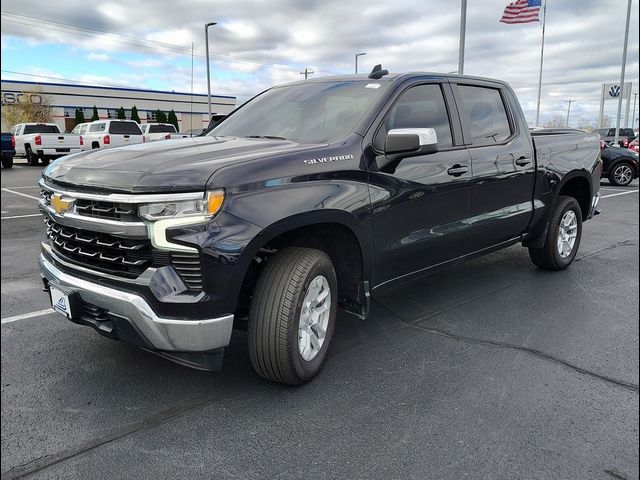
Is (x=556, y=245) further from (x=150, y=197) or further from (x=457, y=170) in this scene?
(x=150, y=197)

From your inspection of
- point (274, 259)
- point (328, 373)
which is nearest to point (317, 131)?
point (274, 259)

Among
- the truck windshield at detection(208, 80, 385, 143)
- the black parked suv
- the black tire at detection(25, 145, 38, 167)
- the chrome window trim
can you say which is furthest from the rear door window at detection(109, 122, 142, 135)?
the chrome window trim

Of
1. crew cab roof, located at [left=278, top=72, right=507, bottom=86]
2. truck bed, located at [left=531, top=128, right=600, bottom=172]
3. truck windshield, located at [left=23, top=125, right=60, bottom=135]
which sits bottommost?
truck bed, located at [left=531, top=128, right=600, bottom=172]

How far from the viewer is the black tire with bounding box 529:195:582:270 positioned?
5.43 m

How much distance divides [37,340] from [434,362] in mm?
2766

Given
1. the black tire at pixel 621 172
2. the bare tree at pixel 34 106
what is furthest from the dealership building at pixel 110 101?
the black tire at pixel 621 172

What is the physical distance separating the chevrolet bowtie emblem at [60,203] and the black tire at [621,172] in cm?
1540

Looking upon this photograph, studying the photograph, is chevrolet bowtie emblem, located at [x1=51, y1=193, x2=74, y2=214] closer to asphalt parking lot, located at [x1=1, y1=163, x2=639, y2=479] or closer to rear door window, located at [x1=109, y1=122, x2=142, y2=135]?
asphalt parking lot, located at [x1=1, y1=163, x2=639, y2=479]

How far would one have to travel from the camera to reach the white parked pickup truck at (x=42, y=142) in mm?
22969

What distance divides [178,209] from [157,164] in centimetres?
33

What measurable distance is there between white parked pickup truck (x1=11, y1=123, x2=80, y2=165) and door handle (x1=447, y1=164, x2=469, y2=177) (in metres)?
23.0

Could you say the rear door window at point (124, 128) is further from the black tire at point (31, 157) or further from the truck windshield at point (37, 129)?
the black tire at point (31, 157)

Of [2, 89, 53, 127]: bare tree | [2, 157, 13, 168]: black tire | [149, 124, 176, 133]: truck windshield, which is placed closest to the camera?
[2, 157, 13, 168]: black tire

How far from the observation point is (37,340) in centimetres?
376
